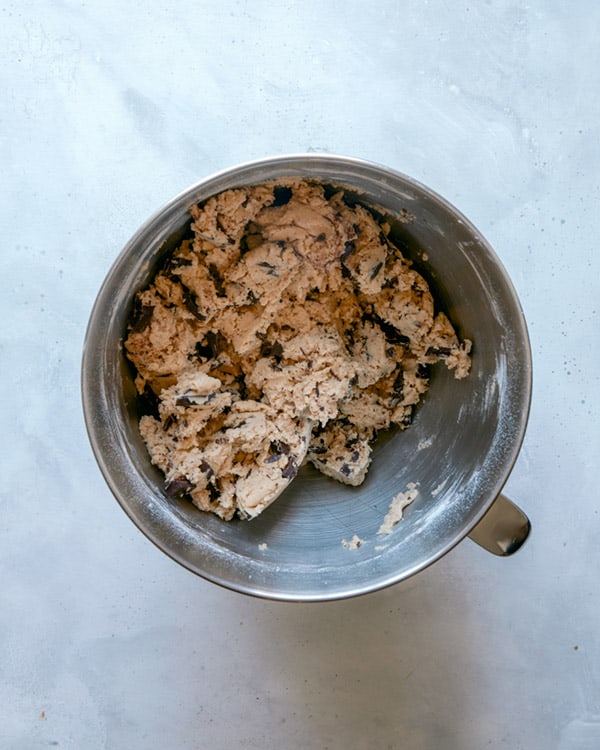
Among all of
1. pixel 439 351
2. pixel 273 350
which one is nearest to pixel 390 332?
pixel 439 351

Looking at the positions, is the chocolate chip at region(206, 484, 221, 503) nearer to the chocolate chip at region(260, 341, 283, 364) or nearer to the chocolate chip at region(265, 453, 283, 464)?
the chocolate chip at region(265, 453, 283, 464)

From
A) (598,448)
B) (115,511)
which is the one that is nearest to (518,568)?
(598,448)

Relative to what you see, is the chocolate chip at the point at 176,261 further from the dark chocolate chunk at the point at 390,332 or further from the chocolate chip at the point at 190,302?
the dark chocolate chunk at the point at 390,332

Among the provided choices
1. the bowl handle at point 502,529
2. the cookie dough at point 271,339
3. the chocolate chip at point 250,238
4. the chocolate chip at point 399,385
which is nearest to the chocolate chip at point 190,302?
the cookie dough at point 271,339

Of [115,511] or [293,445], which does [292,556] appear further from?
[115,511]

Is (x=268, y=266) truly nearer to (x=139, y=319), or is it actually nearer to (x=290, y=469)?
(x=139, y=319)

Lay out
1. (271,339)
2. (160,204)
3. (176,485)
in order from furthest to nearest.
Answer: (160,204) < (271,339) < (176,485)
